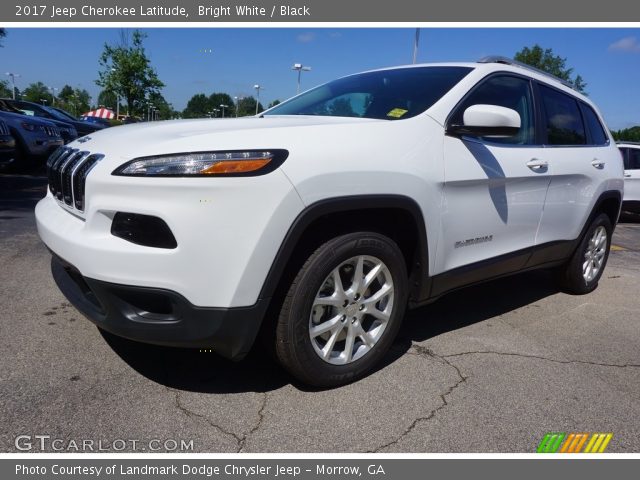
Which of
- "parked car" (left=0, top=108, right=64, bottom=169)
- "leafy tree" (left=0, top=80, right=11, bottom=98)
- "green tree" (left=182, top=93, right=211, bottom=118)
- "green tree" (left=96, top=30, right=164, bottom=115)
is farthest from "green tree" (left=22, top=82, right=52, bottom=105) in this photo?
"parked car" (left=0, top=108, right=64, bottom=169)

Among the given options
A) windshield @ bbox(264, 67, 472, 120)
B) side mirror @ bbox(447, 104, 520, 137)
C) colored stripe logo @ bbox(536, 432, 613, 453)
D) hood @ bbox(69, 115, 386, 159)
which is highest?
windshield @ bbox(264, 67, 472, 120)

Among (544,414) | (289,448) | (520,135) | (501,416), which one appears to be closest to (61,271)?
(289,448)

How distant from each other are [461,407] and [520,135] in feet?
6.16

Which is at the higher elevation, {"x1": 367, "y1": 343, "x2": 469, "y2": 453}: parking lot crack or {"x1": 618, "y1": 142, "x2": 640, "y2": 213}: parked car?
{"x1": 618, "y1": 142, "x2": 640, "y2": 213}: parked car

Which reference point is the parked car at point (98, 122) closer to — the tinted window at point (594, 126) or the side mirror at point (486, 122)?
the tinted window at point (594, 126)

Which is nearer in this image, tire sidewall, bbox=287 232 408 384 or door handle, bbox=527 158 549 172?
tire sidewall, bbox=287 232 408 384

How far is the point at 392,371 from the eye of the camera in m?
2.79

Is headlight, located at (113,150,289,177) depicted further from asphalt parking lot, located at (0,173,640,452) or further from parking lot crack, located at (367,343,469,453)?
parking lot crack, located at (367,343,469,453)

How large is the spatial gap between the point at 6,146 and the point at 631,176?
1111 cm

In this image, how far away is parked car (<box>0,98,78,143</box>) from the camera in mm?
11789

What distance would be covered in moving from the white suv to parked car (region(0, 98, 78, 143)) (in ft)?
33.5

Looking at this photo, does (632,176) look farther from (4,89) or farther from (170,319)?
(4,89)

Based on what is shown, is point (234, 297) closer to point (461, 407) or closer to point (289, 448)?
point (289, 448)
